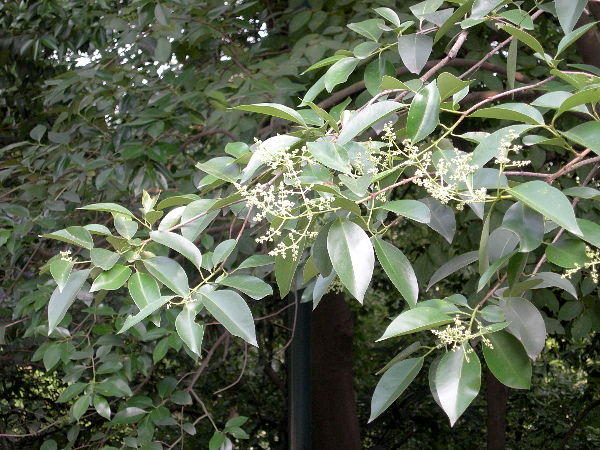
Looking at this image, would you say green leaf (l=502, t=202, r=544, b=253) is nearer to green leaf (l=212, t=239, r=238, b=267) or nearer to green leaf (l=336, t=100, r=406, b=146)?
green leaf (l=336, t=100, r=406, b=146)

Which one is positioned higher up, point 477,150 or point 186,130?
point 477,150

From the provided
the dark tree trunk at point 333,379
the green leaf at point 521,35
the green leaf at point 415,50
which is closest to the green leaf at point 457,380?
the green leaf at point 521,35

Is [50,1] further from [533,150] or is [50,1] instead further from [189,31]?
[533,150]

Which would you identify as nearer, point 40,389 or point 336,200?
point 336,200

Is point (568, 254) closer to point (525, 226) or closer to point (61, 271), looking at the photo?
point (525, 226)

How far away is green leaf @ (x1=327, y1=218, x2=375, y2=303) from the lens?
721 mm

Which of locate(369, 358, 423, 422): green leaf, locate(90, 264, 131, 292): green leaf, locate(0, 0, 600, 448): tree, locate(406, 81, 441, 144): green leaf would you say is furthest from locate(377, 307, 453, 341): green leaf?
locate(90, 264, 131, 292): green leaf

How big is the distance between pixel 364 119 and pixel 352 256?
19 centimetres

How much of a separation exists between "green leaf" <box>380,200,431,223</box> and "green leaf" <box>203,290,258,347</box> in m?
0.21

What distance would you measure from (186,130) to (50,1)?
3.13 ft

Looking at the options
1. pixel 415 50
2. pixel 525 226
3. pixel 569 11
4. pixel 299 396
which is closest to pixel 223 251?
pixel 525 226

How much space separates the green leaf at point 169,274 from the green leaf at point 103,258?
0.04 meters

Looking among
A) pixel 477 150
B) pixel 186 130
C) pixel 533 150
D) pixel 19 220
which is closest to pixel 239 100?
pixel 186 130

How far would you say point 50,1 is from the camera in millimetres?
2629
